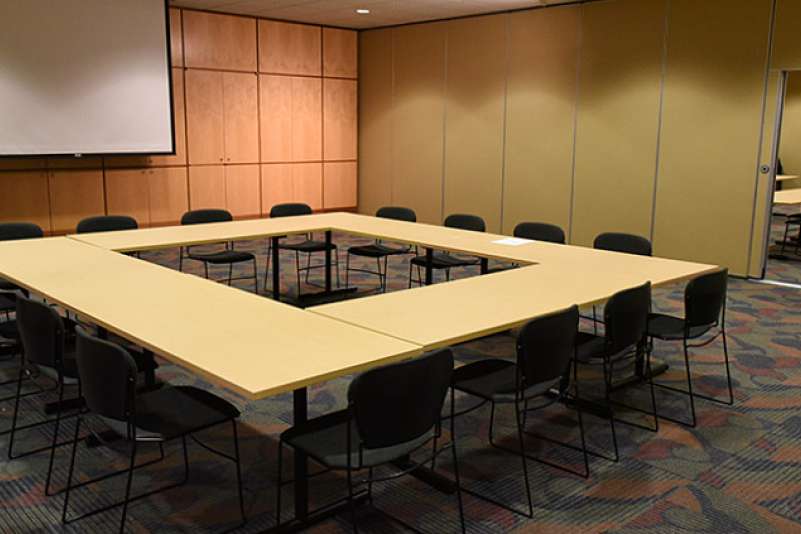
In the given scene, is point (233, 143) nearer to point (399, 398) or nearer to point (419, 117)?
point (419, 117)

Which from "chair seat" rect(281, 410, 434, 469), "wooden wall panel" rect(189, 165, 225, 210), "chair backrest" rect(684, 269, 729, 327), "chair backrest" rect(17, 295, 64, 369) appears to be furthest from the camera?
"wooden wall panel" rect(189, 165, 225, 210)

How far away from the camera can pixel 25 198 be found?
27.9ft

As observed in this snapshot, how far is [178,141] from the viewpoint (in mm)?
9555

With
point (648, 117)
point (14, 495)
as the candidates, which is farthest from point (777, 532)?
point (648, 117)

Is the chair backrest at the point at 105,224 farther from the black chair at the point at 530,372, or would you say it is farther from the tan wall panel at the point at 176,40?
the black chair at the point at 530,372

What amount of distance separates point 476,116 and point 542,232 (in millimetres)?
4157

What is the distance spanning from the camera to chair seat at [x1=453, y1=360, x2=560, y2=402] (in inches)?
129

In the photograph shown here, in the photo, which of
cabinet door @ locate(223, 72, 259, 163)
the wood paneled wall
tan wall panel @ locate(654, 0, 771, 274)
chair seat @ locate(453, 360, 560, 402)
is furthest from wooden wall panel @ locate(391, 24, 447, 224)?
chair seat @ locate(453, 360, 560, 402)

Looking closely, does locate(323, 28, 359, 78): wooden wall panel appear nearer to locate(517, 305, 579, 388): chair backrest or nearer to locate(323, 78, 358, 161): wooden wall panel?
locate(323, 78, 358, 161): wooden wall panel

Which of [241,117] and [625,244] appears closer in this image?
[625,244]

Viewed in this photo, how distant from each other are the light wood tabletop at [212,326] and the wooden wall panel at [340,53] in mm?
6878

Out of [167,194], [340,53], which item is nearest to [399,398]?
[167,194]

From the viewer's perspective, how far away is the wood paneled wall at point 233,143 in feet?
29.0

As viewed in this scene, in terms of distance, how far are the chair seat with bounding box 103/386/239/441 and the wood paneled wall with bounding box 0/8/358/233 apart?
6.34 m
